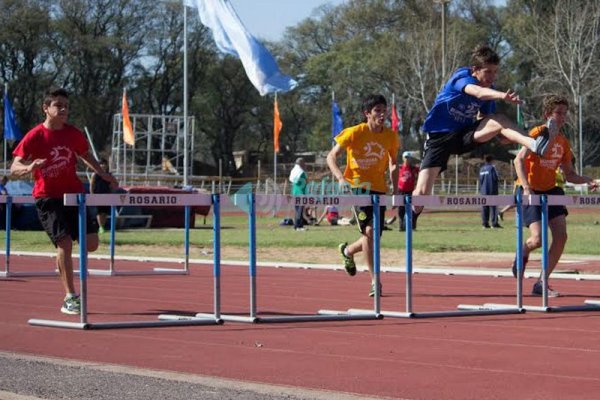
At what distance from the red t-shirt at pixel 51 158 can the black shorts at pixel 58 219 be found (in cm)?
7

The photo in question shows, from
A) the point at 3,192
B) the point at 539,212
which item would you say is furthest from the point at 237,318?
the point at 3,192

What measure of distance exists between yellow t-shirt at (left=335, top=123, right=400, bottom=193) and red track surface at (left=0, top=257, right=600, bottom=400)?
1.19 meters

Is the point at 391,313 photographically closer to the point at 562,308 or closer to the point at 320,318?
the point at 320,318

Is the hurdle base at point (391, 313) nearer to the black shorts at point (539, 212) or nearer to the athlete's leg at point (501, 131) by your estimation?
the athlete's leg at point (501, 131)

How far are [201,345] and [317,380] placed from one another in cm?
164

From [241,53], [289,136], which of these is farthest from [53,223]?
[289,136]

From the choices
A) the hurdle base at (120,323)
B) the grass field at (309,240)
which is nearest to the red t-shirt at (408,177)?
the grass field at (309,240)

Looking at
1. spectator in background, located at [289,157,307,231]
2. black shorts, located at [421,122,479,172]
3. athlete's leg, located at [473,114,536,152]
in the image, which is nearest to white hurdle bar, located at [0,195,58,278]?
black shorts, located at [421,122,479,172]

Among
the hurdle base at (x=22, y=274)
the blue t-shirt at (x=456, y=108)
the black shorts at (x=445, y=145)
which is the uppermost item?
the blue t-shirt at (x=456, y=108)

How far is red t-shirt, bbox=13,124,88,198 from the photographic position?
368 inches

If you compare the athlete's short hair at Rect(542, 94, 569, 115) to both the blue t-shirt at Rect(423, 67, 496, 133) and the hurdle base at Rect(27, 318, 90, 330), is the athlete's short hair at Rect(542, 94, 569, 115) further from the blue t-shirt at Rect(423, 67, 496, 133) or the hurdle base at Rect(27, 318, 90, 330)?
the hurdle base at Rect(27, 318, 90, 330)

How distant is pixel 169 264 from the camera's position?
1675cm

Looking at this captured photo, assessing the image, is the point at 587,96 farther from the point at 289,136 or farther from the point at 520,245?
the point at 520,245

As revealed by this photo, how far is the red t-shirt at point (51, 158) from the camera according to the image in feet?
30.7
